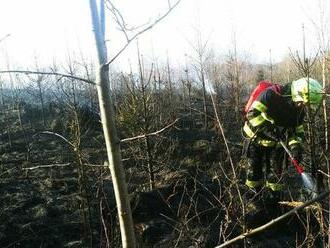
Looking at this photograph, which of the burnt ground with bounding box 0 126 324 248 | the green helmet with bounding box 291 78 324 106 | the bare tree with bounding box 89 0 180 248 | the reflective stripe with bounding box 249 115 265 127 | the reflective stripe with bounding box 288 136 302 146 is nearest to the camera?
the bare tree with bounding box 89 0 180 248

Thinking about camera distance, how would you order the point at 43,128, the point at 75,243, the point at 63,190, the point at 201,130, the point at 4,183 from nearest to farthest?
the point at 75,243
the point at 63,190
the point at 4,183
the point at 201,130
the point at 43,128

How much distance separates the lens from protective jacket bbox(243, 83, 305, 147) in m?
5.38

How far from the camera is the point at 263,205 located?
6199mm

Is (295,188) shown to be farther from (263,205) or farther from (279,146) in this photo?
(279,146)

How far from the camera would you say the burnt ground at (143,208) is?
5812mm

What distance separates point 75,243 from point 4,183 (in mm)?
4595

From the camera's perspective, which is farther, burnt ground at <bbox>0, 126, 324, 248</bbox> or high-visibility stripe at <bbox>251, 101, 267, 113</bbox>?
burnt ground at <bbox>0, 126, 324, 248</bbox>

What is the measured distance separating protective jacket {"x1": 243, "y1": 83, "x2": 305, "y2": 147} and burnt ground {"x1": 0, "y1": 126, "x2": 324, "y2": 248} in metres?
0.84

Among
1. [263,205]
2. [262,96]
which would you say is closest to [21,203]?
[263,205]

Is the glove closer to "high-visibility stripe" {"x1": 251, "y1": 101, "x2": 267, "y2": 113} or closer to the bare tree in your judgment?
"high-visibility stripe" {"x1": 251, "y1": 101, "x2": 267, "y2": 113}

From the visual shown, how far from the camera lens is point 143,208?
7.54m

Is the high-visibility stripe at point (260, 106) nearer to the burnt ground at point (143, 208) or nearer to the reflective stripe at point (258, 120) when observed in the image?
the reflective stripe at point (258, 120)

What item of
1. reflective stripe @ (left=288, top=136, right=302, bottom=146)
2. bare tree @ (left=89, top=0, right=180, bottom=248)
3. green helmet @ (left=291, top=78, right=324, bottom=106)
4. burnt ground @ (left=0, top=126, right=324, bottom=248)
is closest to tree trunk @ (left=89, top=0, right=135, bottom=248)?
bare tree @ (left=89, top=0, right=180, bottom=248)

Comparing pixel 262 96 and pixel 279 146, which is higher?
pixel 262 96
